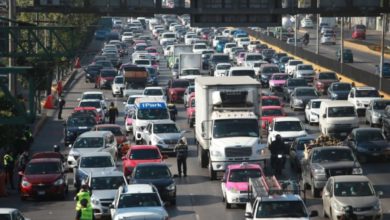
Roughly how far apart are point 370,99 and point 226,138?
73.5 feet

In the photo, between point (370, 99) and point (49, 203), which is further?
point (370, 99)

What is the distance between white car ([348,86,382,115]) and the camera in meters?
66.1

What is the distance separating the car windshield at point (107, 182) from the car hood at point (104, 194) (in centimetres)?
26

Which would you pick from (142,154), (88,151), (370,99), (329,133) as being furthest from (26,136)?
(370,99)

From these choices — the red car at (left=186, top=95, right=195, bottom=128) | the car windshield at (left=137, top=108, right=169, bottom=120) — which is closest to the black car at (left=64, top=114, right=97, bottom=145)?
the car windshield at (left=137, top=108, right=169, bottom=120)

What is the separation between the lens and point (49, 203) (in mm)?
41719

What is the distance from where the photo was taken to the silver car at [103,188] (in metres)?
37.2

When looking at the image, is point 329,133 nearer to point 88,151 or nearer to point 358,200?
point 88,151

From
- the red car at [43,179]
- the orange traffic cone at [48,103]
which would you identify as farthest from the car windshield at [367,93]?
the red car at [43,179]

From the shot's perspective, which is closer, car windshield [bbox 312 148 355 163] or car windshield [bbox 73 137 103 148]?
car windshield [bbox 312 148 355 163]

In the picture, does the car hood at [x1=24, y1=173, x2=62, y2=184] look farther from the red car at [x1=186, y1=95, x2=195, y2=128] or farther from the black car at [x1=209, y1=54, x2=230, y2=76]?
the black car at [x1=209, y1=54, x2=230, y2=76]

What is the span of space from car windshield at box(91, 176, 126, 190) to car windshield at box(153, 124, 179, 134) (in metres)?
14.7

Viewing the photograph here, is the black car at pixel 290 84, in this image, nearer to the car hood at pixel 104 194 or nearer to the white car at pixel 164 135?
the white car at pixel 164 135

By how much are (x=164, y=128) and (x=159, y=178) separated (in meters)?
13.5
